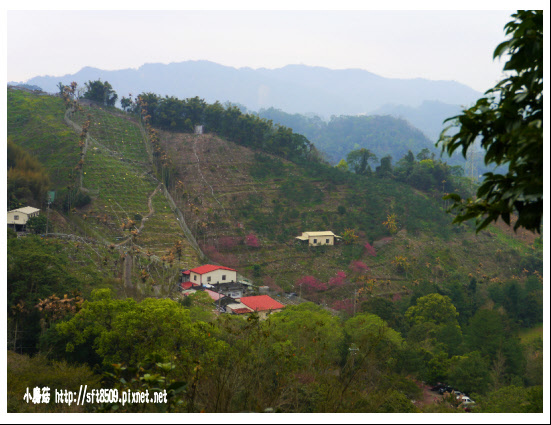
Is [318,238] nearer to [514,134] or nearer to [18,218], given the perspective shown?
[18,218]

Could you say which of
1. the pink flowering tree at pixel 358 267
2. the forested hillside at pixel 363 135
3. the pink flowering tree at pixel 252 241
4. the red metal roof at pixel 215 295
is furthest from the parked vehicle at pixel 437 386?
the forested hillside at pixel 363 135

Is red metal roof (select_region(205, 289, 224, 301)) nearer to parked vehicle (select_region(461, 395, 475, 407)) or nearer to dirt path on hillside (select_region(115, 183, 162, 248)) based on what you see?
dirt path on hillside (select_region(115, 183, 162, 248))

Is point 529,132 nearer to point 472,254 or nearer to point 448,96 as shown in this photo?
point 472,254

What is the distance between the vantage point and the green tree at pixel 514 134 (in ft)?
5.52

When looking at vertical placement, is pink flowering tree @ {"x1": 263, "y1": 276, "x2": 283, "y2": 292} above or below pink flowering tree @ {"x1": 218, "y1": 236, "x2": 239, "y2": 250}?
below

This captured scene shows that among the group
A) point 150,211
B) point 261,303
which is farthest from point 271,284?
point 150,211

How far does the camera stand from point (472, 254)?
19656mm

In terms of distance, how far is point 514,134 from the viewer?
67.2 inches

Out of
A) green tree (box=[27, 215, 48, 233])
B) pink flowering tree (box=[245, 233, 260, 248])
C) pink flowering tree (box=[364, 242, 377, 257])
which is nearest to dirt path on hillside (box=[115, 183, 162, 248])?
green tree (box=[27, 215, 48, 233])

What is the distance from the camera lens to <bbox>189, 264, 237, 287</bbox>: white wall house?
15145 mm

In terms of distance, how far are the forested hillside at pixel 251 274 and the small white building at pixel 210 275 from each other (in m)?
0.76

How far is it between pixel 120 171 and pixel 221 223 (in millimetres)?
5605

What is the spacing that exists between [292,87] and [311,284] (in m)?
86.8

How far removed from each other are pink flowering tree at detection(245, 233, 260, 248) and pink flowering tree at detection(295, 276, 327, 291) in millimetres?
3171
